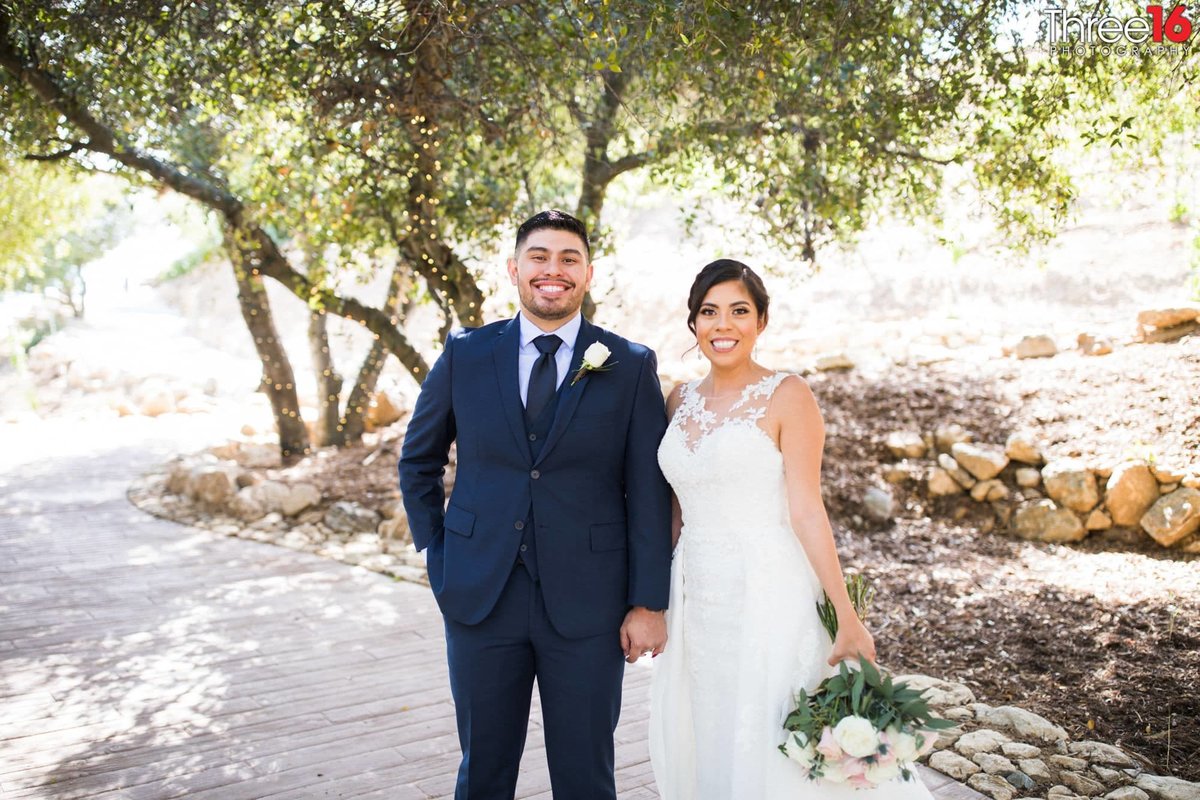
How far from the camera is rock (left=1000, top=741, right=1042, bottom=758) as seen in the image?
12.8 feet

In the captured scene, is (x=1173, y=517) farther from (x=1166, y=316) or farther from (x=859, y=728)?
(x=859, y=728)

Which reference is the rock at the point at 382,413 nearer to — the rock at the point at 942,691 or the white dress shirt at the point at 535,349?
the rock at the point at 942,691

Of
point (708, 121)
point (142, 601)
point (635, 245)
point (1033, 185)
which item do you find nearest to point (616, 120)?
point (708, 121)

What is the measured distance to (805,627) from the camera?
9.20 feet

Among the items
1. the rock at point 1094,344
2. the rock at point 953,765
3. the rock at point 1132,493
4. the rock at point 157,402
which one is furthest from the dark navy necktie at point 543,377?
the rock at point 157,402

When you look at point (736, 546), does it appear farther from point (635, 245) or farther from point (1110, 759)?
point (635, 245)

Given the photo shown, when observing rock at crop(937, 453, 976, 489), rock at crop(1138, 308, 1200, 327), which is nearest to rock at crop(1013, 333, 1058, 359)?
rock at crop(1138, 308, 1200, 327)

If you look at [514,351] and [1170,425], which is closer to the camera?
[514,351]

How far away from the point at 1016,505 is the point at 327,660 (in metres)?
5.51

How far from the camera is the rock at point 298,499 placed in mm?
9086

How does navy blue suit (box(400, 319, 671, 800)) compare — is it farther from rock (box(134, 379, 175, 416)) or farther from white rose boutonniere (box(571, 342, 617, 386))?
rock (box(134, 379, 175, 416))

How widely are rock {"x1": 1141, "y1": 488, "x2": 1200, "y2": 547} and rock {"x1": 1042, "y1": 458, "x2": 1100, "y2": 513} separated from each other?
1.60ft

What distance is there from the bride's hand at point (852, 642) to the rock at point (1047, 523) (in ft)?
17.1

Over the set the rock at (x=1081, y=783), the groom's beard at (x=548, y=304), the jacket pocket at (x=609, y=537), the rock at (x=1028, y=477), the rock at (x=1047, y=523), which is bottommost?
the rock at (x=1081, y=783)
